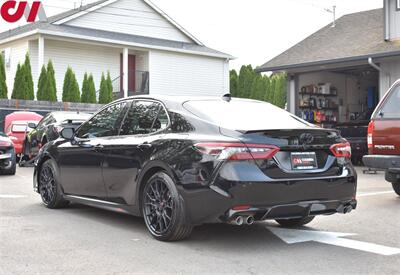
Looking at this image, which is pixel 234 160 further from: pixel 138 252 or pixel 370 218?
pixel 370 218

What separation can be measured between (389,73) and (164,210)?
14.4 meters

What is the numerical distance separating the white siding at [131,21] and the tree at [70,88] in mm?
4367

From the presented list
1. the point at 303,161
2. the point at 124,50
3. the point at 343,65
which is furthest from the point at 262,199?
the point at 124,50

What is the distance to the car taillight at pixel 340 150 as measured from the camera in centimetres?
605

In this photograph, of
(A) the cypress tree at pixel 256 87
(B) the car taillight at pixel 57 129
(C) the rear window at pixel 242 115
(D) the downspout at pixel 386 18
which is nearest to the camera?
(C) the rear window at pixel 242 115

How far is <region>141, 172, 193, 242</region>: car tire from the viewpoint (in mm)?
5664

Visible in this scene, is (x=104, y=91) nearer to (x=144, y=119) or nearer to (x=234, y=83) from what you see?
(x=234, y=83)

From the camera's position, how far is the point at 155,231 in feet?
19.7

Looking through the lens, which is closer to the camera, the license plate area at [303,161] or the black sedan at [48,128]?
the license plate area at [303,161]

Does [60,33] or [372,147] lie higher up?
[60,33]

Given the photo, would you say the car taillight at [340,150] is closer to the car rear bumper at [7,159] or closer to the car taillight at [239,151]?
the car taillight at [239,151]

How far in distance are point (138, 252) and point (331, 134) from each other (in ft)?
7.86

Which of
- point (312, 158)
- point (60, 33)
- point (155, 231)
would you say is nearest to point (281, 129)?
point (312, 158)

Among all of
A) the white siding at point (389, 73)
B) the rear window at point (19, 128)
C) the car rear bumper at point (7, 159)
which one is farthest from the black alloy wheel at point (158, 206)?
the white siding at point (389, 73)
